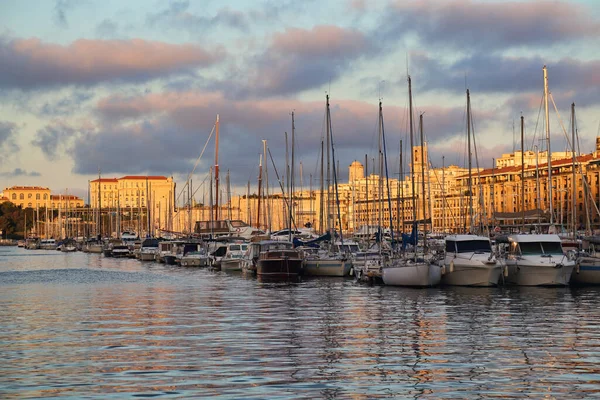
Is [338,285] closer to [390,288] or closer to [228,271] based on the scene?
[390,288]

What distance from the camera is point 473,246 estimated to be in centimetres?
5178

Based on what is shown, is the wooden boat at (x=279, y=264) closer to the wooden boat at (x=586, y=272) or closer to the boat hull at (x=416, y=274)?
the boat hull at (x=416, y=274)

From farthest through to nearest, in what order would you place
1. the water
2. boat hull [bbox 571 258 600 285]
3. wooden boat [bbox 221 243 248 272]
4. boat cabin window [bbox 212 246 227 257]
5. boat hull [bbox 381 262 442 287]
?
boat cabin window [bbox 212 246 227 257], wooden boat [bbox 221 243 248 272], boat hull [bbox 571 258 600 285], boat hull [bbox 381 262 442 287], the water

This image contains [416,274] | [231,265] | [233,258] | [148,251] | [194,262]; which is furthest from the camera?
[148,251]

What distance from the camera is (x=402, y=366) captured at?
78.8 ft

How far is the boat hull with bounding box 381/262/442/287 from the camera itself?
51625mm

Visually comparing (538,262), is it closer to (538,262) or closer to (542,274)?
(538,262)

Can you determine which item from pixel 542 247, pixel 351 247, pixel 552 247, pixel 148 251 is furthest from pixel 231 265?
pixel 148 251

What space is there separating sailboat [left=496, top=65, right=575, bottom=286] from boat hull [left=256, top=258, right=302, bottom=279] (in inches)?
606

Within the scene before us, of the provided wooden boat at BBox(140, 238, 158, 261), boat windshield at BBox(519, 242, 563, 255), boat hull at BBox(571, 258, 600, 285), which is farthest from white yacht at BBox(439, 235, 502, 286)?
wooden boat at BBox(140, 238, 158, 261)

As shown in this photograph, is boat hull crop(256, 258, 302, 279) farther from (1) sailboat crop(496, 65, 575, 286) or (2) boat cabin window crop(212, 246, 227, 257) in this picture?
(2) boat cabin window crop(212, 246, 227, 257)

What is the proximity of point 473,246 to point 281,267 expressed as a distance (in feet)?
50.1

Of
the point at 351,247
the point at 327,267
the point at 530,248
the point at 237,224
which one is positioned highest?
the point at 237,224

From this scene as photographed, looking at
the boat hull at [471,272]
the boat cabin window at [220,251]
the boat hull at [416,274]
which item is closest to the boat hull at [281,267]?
the boat hull at [416,274]
